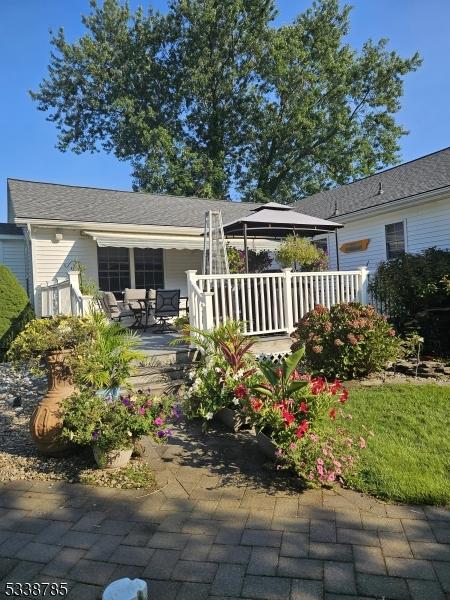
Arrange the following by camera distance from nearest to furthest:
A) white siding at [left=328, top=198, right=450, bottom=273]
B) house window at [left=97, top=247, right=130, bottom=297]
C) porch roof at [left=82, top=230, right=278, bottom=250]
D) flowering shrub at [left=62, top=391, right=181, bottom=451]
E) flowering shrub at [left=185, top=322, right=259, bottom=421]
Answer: flowering shrub at [left=62, top=391, right=181, bottom=451], flowering shrub at [left=185, top=322, right=259, bottom=421], porch roof at [left=82, top=230, right=278, bottom=250], white siding at [left=328, top=198, right=450, bottom=273], house window at [left=97, top=247, right=130, bottom=297]

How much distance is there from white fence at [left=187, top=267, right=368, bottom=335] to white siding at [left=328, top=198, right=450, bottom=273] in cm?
382

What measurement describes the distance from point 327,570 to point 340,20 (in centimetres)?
3280

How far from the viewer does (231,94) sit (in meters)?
28.0

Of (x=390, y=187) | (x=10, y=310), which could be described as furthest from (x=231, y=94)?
(x=10, y=310)

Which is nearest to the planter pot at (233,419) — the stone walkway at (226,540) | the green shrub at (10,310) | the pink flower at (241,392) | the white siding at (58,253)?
the pink flower at (241,392)

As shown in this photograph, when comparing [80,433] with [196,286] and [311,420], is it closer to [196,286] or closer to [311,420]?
[311,420]

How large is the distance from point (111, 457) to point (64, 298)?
5.86 meters

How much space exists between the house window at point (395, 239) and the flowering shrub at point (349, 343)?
273 inches

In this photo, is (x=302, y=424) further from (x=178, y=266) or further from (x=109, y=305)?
(x=178, y=266)

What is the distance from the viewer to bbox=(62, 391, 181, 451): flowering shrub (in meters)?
3.62

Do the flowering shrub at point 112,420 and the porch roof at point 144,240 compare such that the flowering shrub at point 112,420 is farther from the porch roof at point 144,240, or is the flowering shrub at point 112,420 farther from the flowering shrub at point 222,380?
the porch roof at point 144,240

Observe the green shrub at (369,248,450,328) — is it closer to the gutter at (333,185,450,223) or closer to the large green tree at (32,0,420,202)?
the gutter at (333,185,450,223)

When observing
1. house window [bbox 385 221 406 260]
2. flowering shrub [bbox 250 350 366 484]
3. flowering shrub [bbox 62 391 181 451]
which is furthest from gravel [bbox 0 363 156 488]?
house window [bbox 385 221 406 260]

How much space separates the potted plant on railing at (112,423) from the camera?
3625 mm
